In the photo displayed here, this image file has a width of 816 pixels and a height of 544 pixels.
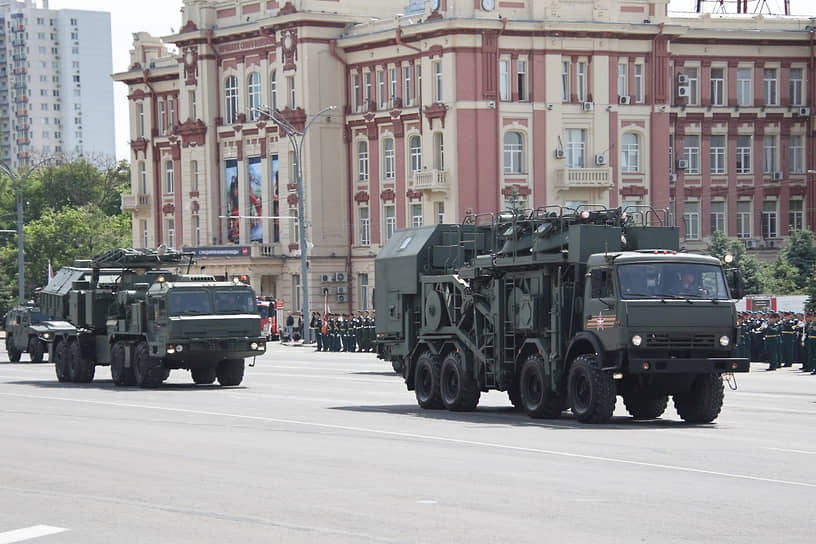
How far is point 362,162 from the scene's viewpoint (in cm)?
7838

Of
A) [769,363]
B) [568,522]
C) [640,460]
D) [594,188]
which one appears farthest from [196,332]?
[594,188]

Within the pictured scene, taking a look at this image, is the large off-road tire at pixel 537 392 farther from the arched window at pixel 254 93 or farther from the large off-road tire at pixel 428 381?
the arched window at pixel 254 93

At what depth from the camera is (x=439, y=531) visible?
12594 mm

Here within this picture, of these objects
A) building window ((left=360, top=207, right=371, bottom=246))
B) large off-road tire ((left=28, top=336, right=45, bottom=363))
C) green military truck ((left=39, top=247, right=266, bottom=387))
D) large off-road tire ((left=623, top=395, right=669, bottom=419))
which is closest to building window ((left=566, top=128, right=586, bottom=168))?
building window ((left=360, top=207, right=371, bottom=246))

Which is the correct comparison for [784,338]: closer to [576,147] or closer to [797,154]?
[576,147]

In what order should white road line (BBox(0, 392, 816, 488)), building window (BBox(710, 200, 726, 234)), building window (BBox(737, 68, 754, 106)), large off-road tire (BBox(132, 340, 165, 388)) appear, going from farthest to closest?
building window (BBox(710, 200, 726, 234)), building window (BBox(737, 68, 754, 106)), large off-road tire (BBox(132, 340, 165, 388)), white road line (BBox(0, 392, 816, 488))

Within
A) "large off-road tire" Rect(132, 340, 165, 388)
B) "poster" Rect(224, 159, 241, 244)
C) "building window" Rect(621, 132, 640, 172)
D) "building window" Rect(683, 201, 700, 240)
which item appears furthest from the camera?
"poster" Rect(224, 159, 241, 244)

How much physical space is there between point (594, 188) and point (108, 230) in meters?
50.9

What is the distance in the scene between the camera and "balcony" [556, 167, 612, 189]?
72.1 m

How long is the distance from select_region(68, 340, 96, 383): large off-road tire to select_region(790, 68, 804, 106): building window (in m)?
49.1

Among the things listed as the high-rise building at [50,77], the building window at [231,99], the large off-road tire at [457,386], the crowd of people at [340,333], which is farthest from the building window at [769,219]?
the high-rise building at [50,77]

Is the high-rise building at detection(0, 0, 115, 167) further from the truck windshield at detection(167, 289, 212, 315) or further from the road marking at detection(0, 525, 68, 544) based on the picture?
the road marking at detection(0, 525, 68, 544)

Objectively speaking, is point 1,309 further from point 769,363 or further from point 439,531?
point 439,531

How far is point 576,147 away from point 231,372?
40.7 meters
